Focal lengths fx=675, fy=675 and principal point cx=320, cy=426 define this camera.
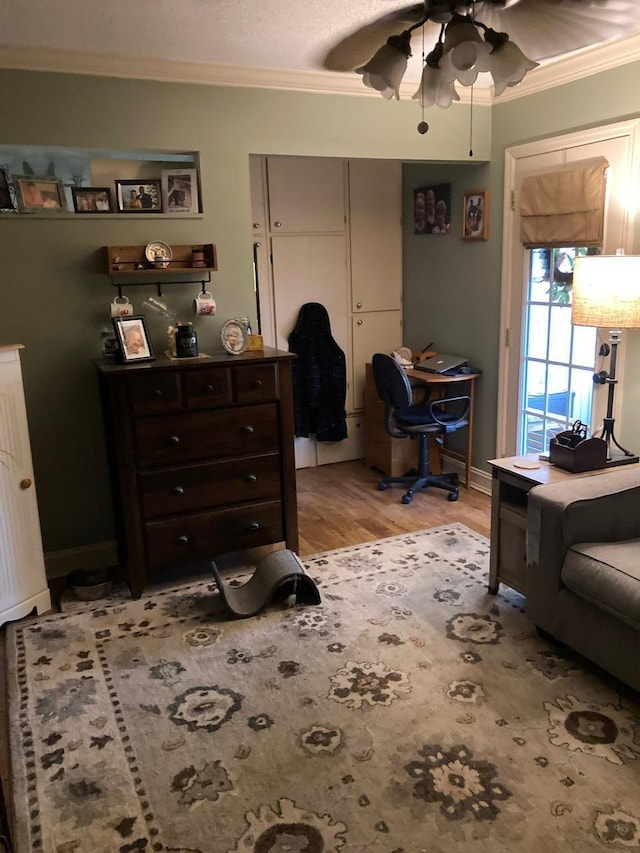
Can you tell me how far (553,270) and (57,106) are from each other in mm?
2624

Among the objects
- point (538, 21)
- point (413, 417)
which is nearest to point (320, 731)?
point (413, 417)

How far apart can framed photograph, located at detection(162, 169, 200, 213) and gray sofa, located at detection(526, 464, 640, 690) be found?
2189mm

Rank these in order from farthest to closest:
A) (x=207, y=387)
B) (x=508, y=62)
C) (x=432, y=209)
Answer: (x=432, y=209) → (x=207, y=387) → (x=508, y=62)

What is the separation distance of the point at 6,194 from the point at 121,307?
696 mm

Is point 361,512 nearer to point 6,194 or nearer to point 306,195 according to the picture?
point 306,195

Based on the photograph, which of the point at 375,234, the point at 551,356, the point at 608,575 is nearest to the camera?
the point at 608,575

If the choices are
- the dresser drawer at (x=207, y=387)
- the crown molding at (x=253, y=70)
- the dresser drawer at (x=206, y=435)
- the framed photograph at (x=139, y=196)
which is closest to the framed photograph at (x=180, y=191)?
the framed photograph at (x=139, y=196)

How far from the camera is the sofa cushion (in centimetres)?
218

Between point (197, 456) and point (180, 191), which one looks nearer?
point (197, 456)

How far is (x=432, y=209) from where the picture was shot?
A: 15.1ft

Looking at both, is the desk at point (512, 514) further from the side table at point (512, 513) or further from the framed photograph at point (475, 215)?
the framed photograph at point (475, 215)

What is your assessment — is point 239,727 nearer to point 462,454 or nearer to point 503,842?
point 503,842

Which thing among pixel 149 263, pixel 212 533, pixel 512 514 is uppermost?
pixel 149 263

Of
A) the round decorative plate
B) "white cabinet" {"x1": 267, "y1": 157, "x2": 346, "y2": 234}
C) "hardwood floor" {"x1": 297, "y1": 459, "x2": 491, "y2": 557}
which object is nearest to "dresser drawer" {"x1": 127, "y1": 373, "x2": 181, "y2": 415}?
the round decorative plate
